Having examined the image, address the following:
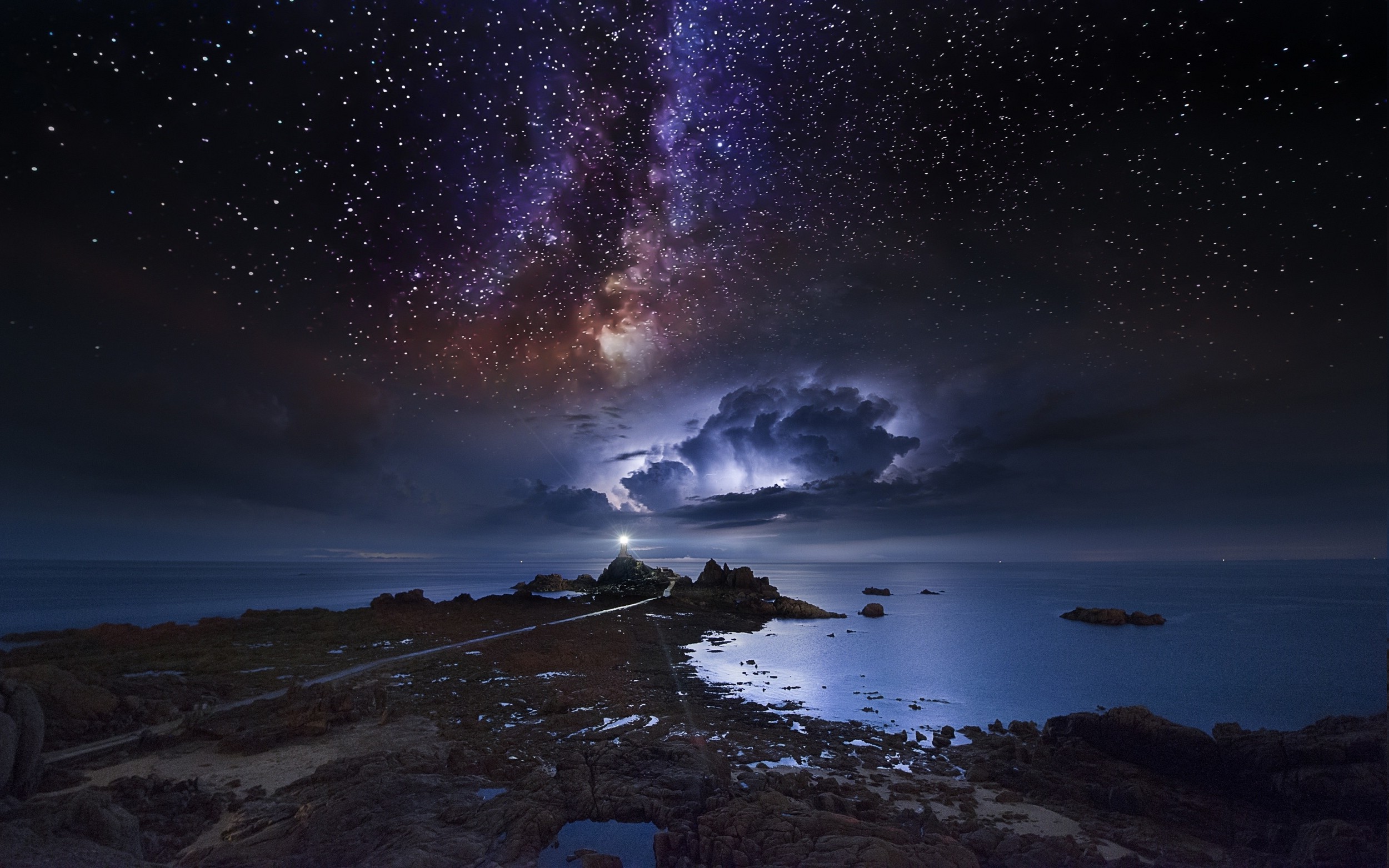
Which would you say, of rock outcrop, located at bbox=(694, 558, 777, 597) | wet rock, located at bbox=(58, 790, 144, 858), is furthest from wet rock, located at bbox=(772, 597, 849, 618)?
wet rock, located at bbox=(58, 790, 144, 858)

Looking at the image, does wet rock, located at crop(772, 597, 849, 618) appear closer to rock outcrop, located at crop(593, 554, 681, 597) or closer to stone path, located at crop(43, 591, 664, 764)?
rock outcrop, located at crop(593, 554, 681, 597)

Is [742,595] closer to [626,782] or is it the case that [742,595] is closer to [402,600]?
[402,600]

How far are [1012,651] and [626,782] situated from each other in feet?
180

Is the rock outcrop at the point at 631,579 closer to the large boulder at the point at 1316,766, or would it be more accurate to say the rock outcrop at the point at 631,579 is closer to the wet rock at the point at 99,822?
the large boulder at the point at 1316,766

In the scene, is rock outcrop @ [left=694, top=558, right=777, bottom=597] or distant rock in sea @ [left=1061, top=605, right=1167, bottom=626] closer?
distant rock in sea @ [left=1061, top=605, right=1167, bottom=626]

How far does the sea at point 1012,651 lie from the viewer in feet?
108

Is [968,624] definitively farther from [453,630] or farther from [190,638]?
[190,638]

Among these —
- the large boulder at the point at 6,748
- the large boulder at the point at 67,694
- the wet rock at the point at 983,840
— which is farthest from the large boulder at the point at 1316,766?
the large boulder at the point at 67,694

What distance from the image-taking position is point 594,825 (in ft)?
40.7

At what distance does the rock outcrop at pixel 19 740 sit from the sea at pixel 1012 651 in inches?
976

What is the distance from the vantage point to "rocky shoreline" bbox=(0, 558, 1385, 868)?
10750 millimetres

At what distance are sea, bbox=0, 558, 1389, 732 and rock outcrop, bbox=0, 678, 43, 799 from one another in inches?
976

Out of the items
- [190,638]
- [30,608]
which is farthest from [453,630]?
[30,608]

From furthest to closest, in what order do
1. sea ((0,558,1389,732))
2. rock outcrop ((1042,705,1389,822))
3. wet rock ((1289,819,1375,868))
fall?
sea ((0,558,1389,732)), rock outcrop ((1042,705,1389,822)), wet rock ((1289,819,1375,868))
